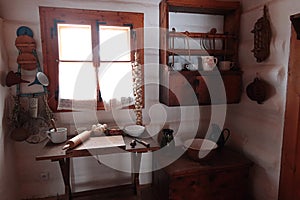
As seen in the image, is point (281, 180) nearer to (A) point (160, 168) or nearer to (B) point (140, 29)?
(A) point (160, 168)

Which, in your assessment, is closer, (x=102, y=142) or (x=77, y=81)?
(x=102, y=142)

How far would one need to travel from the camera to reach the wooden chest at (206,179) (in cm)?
185

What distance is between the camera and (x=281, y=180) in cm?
177

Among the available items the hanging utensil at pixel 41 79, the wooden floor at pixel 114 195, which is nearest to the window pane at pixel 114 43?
the hanging utensil at pixel 41 79

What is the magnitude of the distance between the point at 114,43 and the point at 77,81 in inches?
21.1

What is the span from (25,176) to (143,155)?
124cm

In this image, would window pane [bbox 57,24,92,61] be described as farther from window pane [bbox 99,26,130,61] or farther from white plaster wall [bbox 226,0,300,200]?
white plaster wall [bbox 226,0,300,200]

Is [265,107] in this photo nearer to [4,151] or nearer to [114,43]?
[114,43]

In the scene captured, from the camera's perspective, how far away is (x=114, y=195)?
2.28 metres

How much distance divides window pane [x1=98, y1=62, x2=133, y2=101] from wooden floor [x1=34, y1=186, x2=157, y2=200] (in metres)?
0.97

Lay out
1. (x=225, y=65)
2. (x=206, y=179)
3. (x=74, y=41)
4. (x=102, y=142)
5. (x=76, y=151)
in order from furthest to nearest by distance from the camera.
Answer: (x=225, y=65) → (x=74, y=41) → (x=206, y=179) → (x=102, y=142) → (x=76, y=151)

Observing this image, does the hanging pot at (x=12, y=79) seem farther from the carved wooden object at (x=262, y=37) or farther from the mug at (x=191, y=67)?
the carved wooden object at (x=262, y=37)

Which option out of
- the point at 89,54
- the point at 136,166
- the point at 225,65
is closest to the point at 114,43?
the point at 89,54

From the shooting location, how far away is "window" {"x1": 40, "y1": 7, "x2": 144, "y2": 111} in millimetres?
1999
